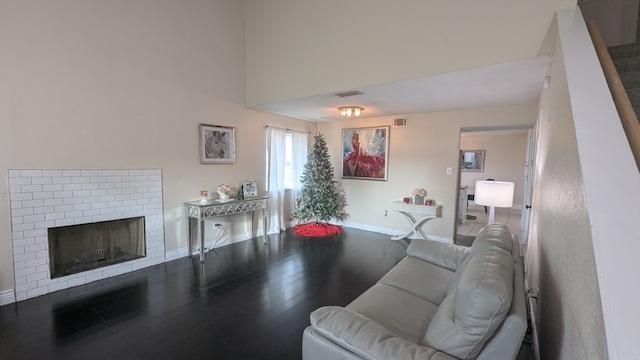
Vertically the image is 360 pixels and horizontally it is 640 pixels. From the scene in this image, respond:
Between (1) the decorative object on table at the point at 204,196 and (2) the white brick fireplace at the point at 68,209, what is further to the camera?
(1) the decorative object on table at the point at 204,196

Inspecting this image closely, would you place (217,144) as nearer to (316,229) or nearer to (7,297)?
(316,229)

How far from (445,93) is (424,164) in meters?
1.64

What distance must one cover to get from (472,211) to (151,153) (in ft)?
26.8

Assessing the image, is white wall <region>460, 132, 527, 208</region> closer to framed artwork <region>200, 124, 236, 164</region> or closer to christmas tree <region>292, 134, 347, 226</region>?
christmas tree <region>292, 134, 347, 226</region>

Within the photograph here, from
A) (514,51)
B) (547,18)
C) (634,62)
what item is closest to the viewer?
(634,62)

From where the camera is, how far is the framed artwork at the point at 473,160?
28.4 ft

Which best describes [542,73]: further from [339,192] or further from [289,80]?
[339,192]

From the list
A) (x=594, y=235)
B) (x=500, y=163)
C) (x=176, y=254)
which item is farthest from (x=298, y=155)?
(x=500, y=163)

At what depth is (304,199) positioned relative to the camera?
5.49m

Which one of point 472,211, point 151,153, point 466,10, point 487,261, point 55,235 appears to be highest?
point 466,10

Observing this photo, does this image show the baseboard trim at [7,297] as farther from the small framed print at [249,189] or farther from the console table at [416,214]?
the console table at [416,214]

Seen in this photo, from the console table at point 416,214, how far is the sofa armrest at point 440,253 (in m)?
1.99

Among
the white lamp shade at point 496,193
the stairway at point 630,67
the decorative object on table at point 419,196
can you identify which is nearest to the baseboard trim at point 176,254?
the decorative object on table at point 419,196

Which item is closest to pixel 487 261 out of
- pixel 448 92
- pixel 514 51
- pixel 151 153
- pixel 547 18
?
pixel 514 51
